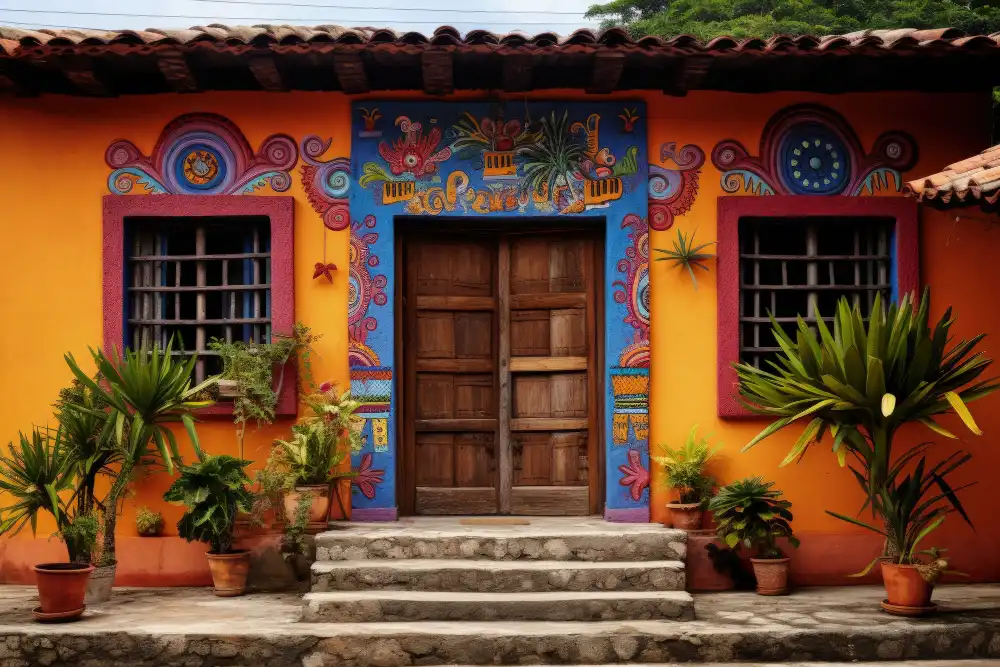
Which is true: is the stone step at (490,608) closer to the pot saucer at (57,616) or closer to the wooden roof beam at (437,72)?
the pot saucer at (57,616)

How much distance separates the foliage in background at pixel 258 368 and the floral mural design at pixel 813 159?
340 cm

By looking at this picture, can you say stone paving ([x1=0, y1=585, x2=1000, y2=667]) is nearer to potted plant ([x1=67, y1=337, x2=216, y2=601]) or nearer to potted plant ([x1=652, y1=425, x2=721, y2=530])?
potted plant ([x1=67, y1=337, x2=216, y2=601])

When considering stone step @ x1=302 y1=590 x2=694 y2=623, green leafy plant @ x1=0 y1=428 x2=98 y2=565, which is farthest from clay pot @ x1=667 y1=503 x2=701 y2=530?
green leafy plant @ x1=0 y1=428 x2=98 y2=565

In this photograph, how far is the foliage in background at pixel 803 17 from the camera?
21.4 m

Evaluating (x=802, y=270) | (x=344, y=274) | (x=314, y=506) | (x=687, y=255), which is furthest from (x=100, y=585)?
(x=802, y=270)

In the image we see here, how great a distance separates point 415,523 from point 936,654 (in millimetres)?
3549

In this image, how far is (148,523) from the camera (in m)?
7.52

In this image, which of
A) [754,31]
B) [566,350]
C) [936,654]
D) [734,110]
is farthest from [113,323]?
[754,31]

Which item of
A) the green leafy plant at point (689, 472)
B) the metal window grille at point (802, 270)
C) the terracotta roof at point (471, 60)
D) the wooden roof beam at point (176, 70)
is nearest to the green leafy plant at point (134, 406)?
the wooden roof beam at point (176, 70)

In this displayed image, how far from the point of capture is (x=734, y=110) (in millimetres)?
7891

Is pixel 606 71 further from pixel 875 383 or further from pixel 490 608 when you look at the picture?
pixel 490 608

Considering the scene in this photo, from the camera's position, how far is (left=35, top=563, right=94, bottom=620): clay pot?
632 centimetres

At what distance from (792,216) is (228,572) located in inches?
188

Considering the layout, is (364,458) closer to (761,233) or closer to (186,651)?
(186,651)
